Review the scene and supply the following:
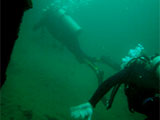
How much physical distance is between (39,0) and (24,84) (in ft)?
48.8

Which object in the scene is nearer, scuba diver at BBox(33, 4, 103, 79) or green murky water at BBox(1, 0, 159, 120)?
green murky water at BBox(1, 0, 159, 120)

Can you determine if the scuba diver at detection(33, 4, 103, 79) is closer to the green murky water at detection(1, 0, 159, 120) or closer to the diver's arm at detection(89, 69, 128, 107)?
the green murky water at detection(1, 0, 159, 120)

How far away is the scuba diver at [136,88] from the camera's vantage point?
225cm

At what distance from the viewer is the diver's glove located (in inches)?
86.7

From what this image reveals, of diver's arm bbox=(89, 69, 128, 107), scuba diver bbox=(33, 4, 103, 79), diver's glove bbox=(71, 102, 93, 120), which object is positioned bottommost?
scuba diver bbox=(33, 4, 103, 79)

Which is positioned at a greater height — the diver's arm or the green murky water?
the diver's arm

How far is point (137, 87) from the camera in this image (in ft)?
8.54

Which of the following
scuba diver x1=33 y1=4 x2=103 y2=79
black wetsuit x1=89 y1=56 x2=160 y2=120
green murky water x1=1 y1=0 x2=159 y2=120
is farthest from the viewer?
scuba diver x1=33 y1=4 x2=103 y2=79

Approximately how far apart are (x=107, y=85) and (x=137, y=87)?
424mm

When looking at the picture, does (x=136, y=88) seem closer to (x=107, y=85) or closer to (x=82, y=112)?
(x=107, y=85)

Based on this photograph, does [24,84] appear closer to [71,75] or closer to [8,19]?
[71,75]

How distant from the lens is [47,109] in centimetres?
530

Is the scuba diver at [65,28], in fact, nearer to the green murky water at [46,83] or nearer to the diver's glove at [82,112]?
the green murky water at [46,83]

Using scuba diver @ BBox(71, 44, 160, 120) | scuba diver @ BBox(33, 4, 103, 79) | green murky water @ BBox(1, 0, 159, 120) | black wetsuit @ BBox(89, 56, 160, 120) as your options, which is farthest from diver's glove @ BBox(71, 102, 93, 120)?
scuba diver @ BBox(33, 4, 103, 79)
